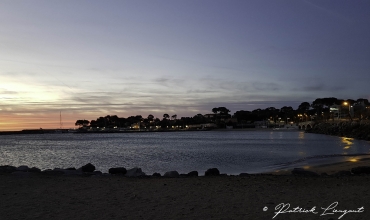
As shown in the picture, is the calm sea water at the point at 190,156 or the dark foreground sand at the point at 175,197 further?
the calm sea water at the point at 190,156

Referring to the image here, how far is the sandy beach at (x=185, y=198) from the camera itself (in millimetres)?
8039

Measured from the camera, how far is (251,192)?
10484 mm

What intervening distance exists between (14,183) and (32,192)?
1987 millimetres

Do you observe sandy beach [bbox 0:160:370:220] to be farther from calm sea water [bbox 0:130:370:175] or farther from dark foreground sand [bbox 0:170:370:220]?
calm sea water [bbox 0:130:370:175]

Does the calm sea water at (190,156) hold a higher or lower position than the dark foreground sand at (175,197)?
lower

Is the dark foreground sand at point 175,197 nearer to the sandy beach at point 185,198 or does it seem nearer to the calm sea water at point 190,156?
the sandy beach at point 185,198

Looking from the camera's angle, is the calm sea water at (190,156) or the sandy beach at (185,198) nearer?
the sandy beach at (185,198)

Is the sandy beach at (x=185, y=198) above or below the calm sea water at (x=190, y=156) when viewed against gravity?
above

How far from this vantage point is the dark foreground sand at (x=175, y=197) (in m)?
8.07

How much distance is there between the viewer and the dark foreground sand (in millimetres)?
8070

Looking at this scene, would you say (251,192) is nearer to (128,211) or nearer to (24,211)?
(128,211)

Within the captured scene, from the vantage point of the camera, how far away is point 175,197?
9.88 metres

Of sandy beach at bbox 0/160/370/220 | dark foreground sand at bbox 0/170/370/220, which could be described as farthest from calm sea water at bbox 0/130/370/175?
sandy beach at bbox 0/160/370/220

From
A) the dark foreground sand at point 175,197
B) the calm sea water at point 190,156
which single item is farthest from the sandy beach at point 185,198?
the calm sea water at point 190,156
